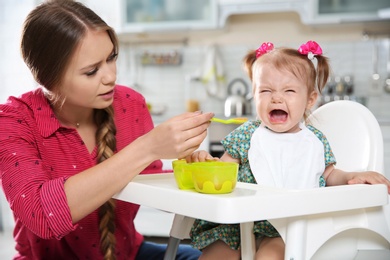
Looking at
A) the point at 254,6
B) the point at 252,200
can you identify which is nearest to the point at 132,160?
the point at 252,200

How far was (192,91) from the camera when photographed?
4.00m

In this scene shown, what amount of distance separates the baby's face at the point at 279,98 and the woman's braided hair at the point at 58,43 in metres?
0.42

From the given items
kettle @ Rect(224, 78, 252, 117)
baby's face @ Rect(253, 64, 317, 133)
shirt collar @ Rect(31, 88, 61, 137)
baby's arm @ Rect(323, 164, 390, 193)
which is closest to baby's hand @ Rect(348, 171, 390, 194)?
baby's arm @ Rect(323, 164, 390, 193)

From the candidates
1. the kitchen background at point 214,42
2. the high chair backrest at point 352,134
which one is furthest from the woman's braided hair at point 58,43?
the kitchen background at point 214,42

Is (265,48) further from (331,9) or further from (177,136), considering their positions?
(331,9)

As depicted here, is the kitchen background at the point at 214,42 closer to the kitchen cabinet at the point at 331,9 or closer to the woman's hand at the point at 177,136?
the kitchen cabinet at the point at 331,9

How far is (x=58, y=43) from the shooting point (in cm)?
134

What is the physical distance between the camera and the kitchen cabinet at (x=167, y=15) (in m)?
3.74

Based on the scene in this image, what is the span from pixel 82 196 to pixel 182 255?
1.79 ft

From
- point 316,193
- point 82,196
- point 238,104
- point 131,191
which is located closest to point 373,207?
point 316,193

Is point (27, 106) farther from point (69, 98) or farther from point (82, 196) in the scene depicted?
point (82, 196)

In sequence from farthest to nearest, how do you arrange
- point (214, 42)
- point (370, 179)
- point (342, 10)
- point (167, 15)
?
point (214, 42) → point (167, 15) → point (342, 10) → point (370, 179)

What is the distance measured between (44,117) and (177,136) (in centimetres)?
48

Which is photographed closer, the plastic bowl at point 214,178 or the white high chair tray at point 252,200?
the white high chair tray at point 252,200
